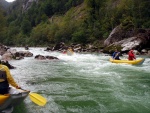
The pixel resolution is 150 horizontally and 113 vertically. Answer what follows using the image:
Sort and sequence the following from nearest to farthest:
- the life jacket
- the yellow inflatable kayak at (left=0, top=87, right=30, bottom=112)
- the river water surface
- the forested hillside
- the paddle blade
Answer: the yellow inflatable kayak at (left=0, top=87, right=30, bottom=112), the life jacket, the paddle blade, the river water surface, the forested hillside

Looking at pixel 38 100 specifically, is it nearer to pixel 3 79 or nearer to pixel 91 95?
pixel 3 79

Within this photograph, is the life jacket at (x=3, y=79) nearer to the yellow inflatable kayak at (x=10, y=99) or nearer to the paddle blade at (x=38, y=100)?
the yellow inflatable kayak at (x=10, y=99)

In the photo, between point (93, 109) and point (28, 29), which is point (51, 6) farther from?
point (93, 109)

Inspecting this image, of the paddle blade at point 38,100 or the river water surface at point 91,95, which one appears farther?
A: the river water surface at point 91,95

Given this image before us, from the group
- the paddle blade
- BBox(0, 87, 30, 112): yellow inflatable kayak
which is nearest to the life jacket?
BBox(0, 87, 30, 112): yellow inflatable kayak

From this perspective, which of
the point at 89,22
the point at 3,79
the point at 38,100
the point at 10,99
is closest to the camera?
the point at 10,99

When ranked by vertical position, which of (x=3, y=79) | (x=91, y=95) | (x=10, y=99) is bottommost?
(x=91, y=95)

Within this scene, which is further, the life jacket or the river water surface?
the river water surface

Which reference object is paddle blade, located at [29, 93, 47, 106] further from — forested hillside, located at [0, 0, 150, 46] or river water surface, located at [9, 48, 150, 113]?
forested hillside, located at [0, 0, 150, 46]

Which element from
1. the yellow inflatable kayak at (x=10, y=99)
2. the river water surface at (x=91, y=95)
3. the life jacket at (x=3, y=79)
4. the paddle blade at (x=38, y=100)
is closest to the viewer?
the yellow inflatable kayak at (x=10, y=99)

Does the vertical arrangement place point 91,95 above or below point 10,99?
below

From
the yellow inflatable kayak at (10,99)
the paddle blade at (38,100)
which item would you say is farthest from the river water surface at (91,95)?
the yellow inflatable kayak at (10,99)

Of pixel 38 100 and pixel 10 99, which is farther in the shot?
pixel 38 100

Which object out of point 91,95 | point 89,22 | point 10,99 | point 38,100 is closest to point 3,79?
point 10,99
